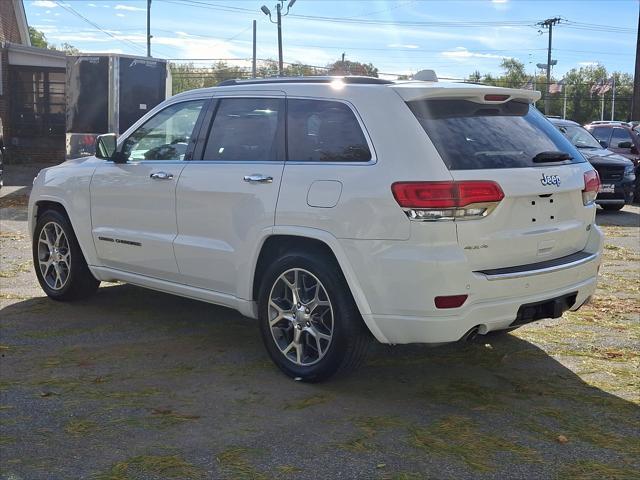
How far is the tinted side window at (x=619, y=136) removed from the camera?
17.4m

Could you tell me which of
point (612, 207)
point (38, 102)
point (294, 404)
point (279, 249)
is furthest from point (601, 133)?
point (38, 102)

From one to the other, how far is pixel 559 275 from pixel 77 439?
2848 millimetres

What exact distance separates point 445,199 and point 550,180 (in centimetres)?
82

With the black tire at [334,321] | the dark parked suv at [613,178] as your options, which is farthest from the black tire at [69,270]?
the dark parked suv at [613,178]

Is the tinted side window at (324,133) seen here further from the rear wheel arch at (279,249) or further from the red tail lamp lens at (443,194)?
the rear wheel arch at (279,249)

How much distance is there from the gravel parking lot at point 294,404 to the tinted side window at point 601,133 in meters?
12.4

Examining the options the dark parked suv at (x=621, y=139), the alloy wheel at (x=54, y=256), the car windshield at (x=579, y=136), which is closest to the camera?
the alloy wheel at (x=54, y=256)

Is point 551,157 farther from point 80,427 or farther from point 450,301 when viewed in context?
point 80,427

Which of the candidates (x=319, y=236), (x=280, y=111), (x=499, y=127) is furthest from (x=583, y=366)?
(x=280, y=111)

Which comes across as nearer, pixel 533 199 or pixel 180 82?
pixel 533 199

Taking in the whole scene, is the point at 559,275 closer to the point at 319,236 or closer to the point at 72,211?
the point at 319,236

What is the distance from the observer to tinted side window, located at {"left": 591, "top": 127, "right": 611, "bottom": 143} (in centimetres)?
1776

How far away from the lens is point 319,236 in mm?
4449

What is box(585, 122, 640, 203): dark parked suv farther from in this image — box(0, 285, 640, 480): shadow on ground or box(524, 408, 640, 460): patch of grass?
box(524, 408, 640, 460): patch of grass
